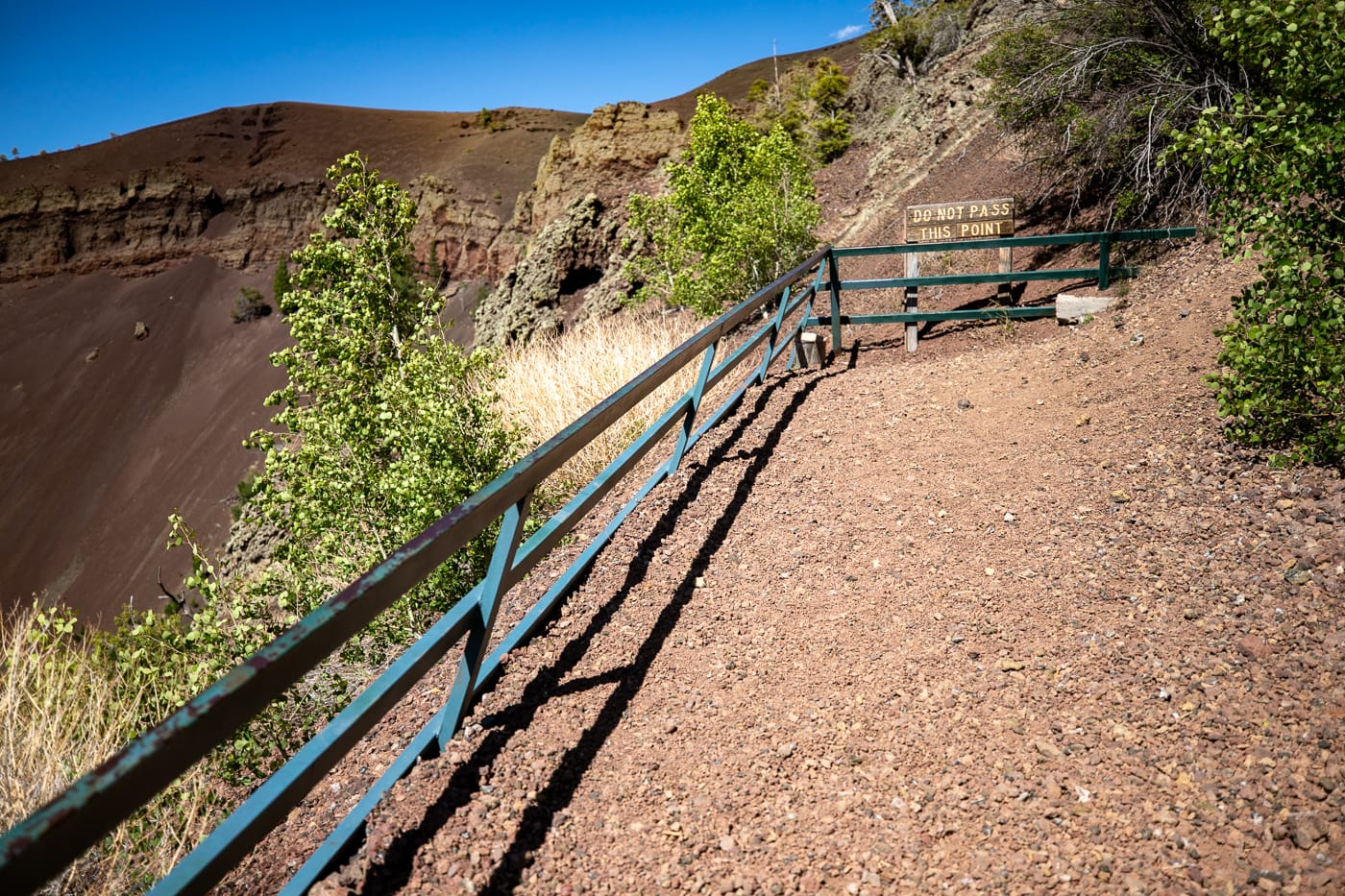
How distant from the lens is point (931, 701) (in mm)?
3074

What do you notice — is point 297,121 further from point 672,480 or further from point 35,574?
point 672,480

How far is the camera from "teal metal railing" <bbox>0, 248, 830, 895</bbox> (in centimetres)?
127

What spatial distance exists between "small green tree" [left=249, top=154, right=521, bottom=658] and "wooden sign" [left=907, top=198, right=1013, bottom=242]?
521 centimetres

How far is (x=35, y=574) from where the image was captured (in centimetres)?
5322

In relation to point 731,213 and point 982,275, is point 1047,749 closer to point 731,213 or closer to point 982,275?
point 982,275

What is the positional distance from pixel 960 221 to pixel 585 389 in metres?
4.64

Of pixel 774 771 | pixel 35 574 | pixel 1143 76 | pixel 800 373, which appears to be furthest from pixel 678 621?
pixel 35 574

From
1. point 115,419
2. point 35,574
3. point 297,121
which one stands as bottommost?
point 35,574

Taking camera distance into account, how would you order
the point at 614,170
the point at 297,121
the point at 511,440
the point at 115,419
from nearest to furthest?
the point at 511,440 → the point at 614,170 → the point at 115,419 → the point at 297,121

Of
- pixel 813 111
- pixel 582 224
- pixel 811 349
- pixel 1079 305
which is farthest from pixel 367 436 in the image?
pixel 813 111

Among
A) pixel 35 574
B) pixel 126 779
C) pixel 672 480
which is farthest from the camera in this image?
pixel 35 574

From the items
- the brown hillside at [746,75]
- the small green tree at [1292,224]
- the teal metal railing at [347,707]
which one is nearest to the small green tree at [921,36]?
the small green tree at [1292,224]

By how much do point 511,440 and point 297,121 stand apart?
94.0 metres

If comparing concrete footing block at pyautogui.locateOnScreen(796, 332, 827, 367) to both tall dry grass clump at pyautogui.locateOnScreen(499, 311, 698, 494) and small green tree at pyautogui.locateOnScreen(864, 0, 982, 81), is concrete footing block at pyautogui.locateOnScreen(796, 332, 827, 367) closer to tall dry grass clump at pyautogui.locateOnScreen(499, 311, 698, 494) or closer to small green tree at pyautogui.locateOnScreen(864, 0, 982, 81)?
tall dry grass clump at pyautogui.locateOnScreen(499, 311, 698, 494)
